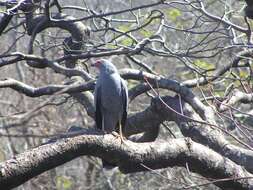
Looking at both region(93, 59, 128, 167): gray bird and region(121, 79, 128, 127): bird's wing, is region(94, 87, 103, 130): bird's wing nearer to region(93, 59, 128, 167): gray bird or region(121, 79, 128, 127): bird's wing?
region(93, 59, 128, 167): gray bird

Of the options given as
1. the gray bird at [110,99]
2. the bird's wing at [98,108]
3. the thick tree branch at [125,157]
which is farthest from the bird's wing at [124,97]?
the thick tree branch at [125,157]

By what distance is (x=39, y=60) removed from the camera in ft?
17.4

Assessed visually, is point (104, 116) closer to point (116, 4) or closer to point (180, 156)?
point (180, 156)

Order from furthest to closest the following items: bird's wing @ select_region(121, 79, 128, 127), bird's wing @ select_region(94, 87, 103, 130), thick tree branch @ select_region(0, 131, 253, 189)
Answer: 1. bird's wing @ select_region(121, 79, 128, 127)
2. bird's wing @ select_region(94, 87, 103, 130)
3. thick tree branch @ select_region(0, 131, 253, 189)

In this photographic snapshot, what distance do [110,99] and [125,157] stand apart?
7.51 ft

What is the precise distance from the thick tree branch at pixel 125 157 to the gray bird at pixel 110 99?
69.6 inches

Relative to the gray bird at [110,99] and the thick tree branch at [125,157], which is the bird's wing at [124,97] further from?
the thick tree branch at [125,157]

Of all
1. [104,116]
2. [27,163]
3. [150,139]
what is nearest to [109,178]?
[104,116]

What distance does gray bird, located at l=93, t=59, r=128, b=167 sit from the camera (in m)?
6.00

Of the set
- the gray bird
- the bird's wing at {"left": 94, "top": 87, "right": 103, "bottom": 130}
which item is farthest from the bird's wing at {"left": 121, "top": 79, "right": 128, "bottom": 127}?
the bird's wing at {"left": 94, "top": 87, "right": 103, "bottom": 130}

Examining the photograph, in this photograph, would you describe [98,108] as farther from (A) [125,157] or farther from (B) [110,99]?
(A) [125,157]

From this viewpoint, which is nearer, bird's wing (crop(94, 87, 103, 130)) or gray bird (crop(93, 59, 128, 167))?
bird's wing (crop(94, 87, 103, 130))

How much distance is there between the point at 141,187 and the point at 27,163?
749cm

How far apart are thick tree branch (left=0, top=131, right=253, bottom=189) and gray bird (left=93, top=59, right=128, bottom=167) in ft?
5.80
